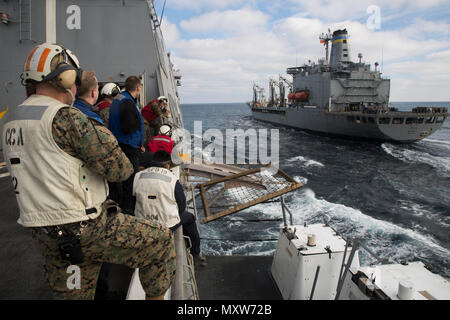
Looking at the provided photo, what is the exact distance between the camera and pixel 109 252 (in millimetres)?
1715

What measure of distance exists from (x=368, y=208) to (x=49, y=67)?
43.6 feet

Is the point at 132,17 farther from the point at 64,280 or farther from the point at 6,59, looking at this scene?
the point at 64,280

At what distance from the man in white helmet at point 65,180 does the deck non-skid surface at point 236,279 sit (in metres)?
3.17

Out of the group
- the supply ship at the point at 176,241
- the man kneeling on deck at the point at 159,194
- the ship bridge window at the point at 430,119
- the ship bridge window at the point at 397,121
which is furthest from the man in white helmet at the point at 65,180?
the ship bridge window at the point at 430,119

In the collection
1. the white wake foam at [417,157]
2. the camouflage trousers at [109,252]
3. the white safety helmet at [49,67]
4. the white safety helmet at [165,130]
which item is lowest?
the white wake foam at [417,157]

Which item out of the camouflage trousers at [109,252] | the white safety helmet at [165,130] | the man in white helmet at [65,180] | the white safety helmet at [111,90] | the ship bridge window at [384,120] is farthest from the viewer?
the ship bridge window at [384,120]

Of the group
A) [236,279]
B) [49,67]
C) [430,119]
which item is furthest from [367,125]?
[49,67]

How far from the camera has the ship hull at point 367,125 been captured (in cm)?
2681

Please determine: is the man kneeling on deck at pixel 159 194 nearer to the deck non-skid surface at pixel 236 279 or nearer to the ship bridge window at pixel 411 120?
the deck non-skid surface at pixel 236 279

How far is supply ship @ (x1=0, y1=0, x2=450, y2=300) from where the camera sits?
2932 mm

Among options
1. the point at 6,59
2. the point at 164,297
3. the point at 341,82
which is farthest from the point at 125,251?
the point at 341,82

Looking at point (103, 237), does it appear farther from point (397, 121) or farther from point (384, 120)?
point (397, 121)

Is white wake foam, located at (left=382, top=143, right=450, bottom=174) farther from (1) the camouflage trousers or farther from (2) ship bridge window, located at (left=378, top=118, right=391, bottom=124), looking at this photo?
(1) the camouflage trousers

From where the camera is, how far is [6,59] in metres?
8.74
